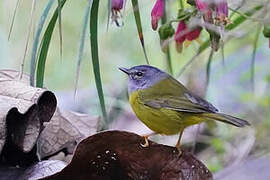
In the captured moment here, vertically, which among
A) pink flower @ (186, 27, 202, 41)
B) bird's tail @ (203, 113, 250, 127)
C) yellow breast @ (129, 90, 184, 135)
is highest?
pink flower @ (186, 27, 202, 41)

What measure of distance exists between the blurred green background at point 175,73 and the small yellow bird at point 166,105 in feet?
1.05

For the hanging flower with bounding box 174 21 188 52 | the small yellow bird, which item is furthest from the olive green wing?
the hanging flower with bounding box 174 21 188 52

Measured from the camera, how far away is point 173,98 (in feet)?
9.17

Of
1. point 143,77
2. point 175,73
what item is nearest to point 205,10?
point 143,77

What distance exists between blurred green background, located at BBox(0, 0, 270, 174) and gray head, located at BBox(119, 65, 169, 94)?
0.32 m

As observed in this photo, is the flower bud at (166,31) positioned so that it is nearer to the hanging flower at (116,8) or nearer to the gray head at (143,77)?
the hanging flower at (116,8)

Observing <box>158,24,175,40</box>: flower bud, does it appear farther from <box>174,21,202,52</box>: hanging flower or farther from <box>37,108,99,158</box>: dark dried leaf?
<box>37,108,99,158</box>: dark dried leaf

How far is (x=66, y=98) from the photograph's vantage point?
15.8 ft

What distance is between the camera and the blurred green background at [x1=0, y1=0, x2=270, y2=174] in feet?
13.7

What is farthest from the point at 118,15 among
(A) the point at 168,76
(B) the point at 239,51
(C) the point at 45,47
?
(B) the point at 239,51

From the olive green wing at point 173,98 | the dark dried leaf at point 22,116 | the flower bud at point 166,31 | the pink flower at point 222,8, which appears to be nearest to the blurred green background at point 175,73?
the olive green wing at point 173,98

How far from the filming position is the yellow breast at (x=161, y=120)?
2.70 m

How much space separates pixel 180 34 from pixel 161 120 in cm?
30

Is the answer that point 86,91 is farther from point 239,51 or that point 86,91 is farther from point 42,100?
point 42,100
